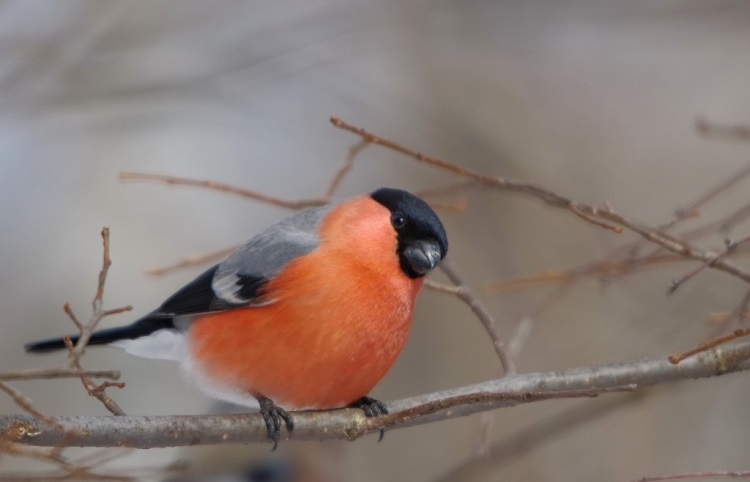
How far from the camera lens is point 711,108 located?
596 centimetres

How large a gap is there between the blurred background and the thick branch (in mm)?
1778

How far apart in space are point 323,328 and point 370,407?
261mm

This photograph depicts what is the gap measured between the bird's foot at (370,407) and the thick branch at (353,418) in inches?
0.9

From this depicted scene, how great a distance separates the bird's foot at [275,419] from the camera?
2291 mm

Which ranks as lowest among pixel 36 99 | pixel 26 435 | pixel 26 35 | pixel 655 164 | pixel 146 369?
pixel 146 369

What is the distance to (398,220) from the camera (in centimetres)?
263

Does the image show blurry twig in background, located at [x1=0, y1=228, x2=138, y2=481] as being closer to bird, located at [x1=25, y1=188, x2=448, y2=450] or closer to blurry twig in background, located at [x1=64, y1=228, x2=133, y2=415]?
blurry twig in background, located at [x1=64, y1=228, x2=133, y2=415]

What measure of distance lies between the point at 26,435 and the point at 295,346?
0.80m

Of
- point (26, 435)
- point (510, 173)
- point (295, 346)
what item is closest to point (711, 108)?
point (510, 173)

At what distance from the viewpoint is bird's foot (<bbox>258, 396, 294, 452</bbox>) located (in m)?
2.29

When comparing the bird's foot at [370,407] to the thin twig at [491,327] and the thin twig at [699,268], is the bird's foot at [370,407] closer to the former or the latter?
the thin twig at [491,327]

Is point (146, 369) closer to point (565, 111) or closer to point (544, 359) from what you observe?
point (544, 359)

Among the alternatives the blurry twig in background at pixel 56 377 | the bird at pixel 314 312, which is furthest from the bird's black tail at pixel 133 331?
the blurry twig in background at pixel 56 377

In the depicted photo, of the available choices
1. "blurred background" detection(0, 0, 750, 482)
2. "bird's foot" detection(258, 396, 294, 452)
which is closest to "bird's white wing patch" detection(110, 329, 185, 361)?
"bird's foot" detection(258, 396, 294, 452)
